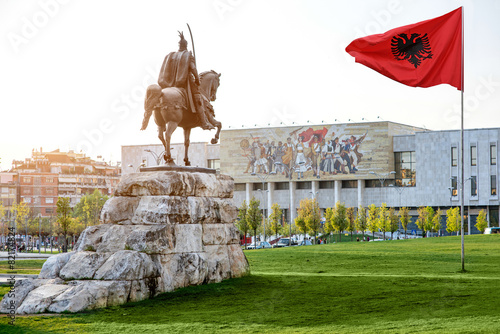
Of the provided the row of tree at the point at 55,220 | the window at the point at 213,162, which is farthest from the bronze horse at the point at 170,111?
the window at the point at 213,162

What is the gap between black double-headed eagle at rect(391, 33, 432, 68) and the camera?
18.0m

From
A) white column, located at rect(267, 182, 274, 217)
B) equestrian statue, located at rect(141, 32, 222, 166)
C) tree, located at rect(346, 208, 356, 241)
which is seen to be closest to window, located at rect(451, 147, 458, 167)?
tree, located at rect(346, 208, 356, 241)

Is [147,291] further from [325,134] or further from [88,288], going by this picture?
[325,134]

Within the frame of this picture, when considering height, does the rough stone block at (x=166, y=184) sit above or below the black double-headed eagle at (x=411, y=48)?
below

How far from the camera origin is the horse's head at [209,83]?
19.6 metres

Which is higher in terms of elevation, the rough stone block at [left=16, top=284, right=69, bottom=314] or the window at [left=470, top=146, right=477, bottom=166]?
the window at [left=470, top=146, right=477, bottom=166]

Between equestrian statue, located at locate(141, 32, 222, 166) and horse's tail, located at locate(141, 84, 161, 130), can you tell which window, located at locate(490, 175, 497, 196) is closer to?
equestrian statue, located at locate(141, 32, 222, 166)

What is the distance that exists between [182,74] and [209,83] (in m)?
1.55

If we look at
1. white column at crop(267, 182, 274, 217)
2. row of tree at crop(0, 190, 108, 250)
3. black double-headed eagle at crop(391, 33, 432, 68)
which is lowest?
row of tree at crop(0, 190, 108, 250)

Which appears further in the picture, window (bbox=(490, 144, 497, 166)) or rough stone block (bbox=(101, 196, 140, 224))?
window (bbox=(490, 144, 497, 166))

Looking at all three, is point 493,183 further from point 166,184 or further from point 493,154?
point 166,184

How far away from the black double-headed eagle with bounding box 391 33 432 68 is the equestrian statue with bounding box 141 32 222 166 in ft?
17.0

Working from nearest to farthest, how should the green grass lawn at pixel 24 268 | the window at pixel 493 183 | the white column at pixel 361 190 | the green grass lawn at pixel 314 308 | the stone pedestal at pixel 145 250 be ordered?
the green grass lawn at pixel 314 308, the stone pedestal at pixel 145 250, the green grass lawn at pixel 24 268, the window at pixel 493 183, the white column at pixel 361 190

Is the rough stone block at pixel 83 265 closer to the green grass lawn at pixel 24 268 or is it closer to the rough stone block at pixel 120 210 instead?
the rough stone block at pixel 120 210
